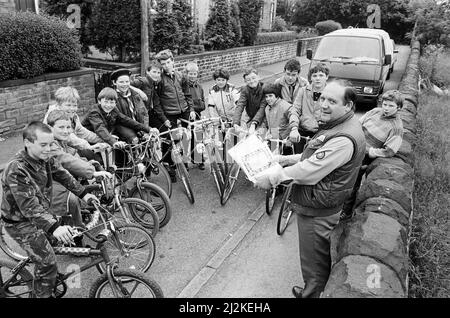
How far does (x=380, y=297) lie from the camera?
2361 millimetres

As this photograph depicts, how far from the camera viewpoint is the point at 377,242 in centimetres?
288

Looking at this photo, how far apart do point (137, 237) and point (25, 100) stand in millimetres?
5534

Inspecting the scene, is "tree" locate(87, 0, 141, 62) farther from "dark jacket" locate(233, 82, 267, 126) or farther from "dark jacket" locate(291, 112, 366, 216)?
"dark jacket" locate(291, 112, 366, 216)

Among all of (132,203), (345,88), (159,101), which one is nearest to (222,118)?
(159,101)

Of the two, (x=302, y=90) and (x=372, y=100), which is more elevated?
(x=302, y=90)

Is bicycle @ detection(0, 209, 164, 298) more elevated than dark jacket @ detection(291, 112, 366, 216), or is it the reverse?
dark jacket @ detection(291, 112, 366, 216)

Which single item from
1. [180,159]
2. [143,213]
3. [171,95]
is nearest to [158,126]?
[171,95]

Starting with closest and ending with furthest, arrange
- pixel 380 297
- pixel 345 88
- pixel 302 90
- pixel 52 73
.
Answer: pixel 380 297 → pixel 345 88 → pixel 302 90 → pixel 52 73

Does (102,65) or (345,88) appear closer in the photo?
(345,88)

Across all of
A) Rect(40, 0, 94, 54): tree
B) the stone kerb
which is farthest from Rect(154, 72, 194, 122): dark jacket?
Rect(40, 0, 94, 54): tree

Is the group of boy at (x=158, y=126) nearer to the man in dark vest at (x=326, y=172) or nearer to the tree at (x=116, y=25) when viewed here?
the man in dark vest at (x=326, y=172)

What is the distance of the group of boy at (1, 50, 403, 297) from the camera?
3.04m

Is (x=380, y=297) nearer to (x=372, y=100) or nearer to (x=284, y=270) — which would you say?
(x=284, y=270)

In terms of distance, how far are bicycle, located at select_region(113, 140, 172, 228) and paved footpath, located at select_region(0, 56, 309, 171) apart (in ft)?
8.58
